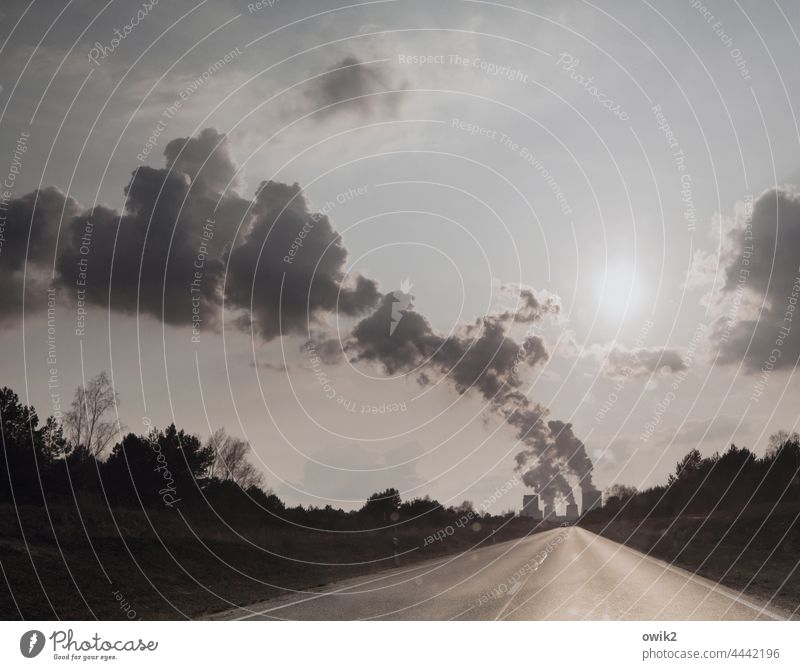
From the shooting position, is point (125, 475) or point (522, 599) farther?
point (125, 475)

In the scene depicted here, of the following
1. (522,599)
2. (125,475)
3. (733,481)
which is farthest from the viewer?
(733,481)

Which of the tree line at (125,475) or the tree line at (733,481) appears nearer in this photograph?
the tree line at (125,475)

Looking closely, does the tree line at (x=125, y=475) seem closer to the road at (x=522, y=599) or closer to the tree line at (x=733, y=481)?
the road at (x=522, y=599)

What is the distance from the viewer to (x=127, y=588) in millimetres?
19938

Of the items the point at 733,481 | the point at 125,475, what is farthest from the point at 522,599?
the point at 733,481

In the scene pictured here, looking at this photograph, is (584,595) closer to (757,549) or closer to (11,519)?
(11,519)

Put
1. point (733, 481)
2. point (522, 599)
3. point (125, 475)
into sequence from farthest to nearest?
point (733, 481), point (125, 475), point (522, 599)

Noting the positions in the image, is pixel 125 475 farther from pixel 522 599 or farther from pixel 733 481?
pixel 733 481

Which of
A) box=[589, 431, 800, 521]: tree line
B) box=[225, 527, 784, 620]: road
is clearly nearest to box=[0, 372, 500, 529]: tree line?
box=[225, 527, 784, 620]: road

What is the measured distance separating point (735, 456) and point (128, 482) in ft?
215

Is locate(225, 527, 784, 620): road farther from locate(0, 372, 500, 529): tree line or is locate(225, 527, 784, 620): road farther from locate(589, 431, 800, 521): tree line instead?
locate(589, 431, 800, 521): tree line

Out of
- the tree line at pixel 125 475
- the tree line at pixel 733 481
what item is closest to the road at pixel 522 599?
the tree line at pixel 125 475

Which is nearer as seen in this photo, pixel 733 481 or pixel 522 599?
pixel 522 599
